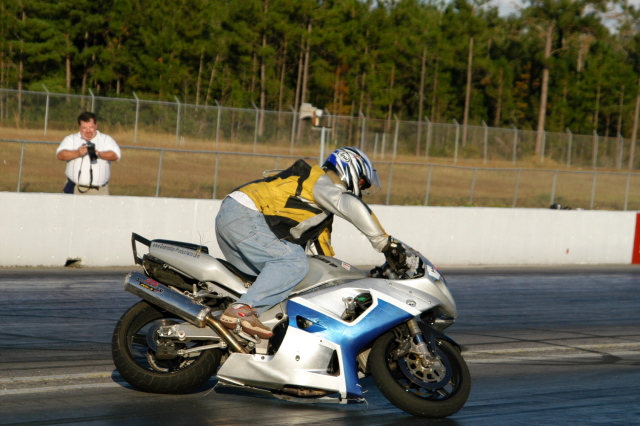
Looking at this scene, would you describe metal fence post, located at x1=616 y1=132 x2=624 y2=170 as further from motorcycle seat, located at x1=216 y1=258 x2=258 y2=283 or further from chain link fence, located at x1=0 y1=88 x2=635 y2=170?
motorcycle seat, located at x1=216 y1=258 x2=258 y2=283

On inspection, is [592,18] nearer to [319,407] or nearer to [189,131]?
[189,131]

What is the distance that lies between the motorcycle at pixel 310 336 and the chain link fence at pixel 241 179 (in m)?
12.6

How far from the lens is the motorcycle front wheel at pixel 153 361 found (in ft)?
19.0

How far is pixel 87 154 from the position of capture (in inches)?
475

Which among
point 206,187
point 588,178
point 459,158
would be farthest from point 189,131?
point 588,178

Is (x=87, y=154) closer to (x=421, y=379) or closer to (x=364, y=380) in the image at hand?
(x=364, y=380)

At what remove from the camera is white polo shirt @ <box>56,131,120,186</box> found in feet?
39.8

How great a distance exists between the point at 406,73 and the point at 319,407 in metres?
64.7

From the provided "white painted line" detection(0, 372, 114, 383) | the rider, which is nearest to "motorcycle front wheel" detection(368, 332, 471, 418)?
the rider

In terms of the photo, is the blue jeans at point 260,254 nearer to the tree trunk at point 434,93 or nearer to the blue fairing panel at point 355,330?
the blue fairing panel at point 355,330

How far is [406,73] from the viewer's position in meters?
69.3

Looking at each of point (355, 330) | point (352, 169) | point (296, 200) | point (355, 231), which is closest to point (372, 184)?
point (352, 169)

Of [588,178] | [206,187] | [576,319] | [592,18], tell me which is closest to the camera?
[576,319]

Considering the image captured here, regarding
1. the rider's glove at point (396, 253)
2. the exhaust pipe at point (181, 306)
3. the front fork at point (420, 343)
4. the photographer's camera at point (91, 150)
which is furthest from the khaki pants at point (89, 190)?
the front fork at point (420, 343)
